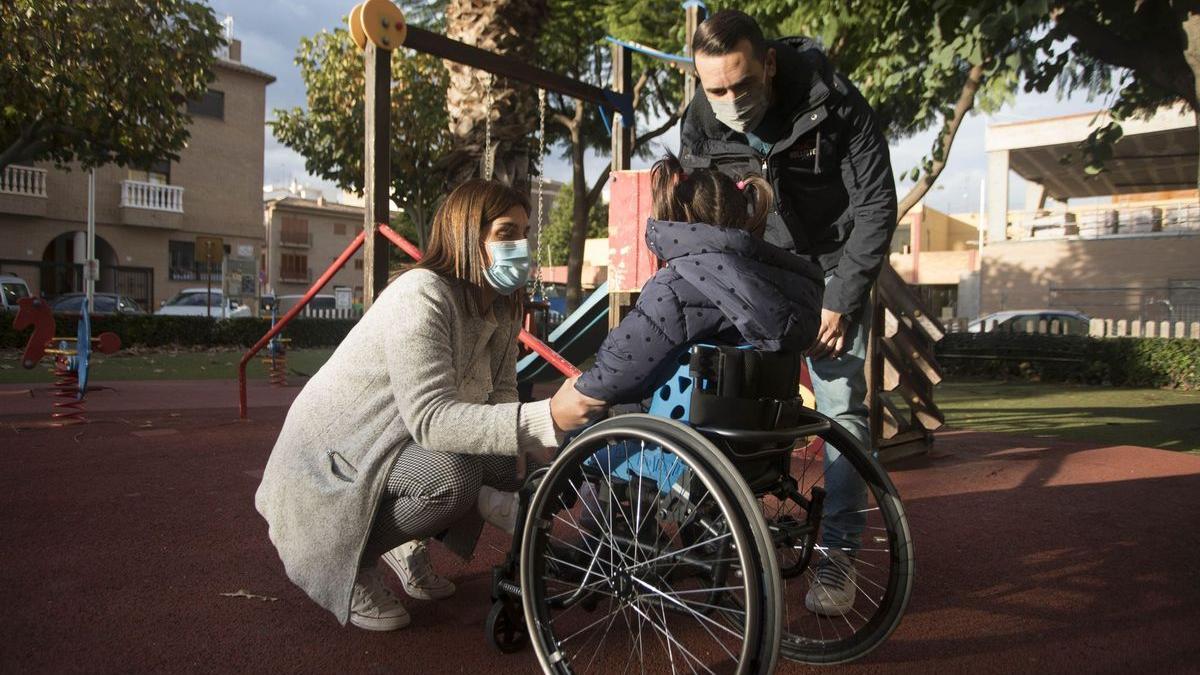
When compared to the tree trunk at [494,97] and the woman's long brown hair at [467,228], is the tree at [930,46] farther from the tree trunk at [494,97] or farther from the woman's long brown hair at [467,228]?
the woman's long brown hair at [467,228]

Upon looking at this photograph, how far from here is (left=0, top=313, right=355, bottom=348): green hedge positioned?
15.1 metres

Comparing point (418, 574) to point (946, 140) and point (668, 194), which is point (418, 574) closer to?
point (668, 194)

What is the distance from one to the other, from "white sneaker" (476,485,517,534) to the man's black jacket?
1084 mm

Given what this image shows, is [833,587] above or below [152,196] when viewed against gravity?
below

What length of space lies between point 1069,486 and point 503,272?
3652mm

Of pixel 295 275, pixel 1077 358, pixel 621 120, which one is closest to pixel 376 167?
pixel 621 120

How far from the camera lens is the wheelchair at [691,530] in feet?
5.13

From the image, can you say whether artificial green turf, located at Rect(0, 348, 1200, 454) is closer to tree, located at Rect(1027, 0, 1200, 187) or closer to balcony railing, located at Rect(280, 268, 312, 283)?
tree, located at Rect(1027, 0, 1200, 187)

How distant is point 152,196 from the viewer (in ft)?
95.8

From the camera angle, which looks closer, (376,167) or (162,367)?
(376,167)

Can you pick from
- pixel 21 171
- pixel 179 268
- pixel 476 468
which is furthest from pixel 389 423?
pixel 179 268

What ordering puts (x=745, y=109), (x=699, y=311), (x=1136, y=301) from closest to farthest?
(x=699, y=311) < (x=745, y=109) < (x=1136, y=301)

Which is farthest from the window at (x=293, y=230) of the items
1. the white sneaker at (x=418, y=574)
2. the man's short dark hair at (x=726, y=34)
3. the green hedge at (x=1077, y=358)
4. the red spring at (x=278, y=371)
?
the man's short dark hair at (x=726, y=34)

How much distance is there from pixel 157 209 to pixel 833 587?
31.8 metres
